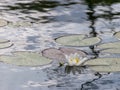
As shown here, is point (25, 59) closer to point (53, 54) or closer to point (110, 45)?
point (53, 54)

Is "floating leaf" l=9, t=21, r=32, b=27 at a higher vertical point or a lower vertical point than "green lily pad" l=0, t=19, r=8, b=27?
lower

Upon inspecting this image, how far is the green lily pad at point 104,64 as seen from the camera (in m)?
2.01

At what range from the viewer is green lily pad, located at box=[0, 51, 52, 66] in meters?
2.10

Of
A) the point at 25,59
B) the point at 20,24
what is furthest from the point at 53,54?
the point at 20,24

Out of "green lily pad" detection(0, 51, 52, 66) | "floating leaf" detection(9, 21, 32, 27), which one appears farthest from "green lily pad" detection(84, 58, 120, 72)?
"floating leaf" detection(9, 21, 32, 27)

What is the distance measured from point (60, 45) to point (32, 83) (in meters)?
0.57

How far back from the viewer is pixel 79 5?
3.35 meters

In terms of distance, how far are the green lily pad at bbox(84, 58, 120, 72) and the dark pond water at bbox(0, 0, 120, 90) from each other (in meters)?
0.04

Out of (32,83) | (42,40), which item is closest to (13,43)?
(42,40)

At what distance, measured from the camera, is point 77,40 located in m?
2.45

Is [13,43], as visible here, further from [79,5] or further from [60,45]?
[79,5]

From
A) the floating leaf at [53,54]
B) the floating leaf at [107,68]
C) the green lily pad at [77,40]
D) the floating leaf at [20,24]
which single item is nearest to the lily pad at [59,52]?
the floating leaf at [53,54]

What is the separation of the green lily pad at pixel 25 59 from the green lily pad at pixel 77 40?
28 cm

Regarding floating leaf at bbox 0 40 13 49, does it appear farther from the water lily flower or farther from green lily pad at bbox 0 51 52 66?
the water lily flower
